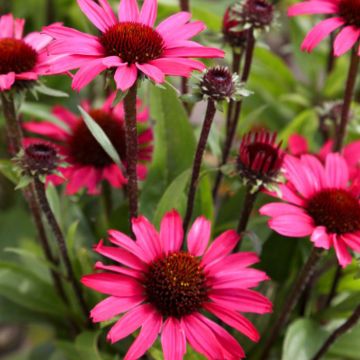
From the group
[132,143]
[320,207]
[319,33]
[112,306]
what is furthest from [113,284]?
[319,33]

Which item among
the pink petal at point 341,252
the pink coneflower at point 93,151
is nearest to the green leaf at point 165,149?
the pink coneflower at point 93,151

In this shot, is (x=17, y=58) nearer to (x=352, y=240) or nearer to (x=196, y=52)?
(x=196, y=52)

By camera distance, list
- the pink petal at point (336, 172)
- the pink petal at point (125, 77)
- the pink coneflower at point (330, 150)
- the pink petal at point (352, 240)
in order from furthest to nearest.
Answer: the pink coneflower at point (330, 150)
the pink petal at point (336, 172)
the pink petal at point (352, 240)
the pink petal at point (125, 77)

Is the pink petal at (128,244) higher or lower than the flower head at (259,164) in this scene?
lower

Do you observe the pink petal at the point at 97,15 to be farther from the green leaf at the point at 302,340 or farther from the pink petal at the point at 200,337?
the green leaf at the point at 302,340

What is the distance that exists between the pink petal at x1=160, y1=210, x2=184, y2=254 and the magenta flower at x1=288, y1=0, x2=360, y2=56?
0.23 meters

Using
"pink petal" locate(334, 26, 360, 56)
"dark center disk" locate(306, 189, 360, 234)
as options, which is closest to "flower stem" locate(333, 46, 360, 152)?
"pink petal" locate(334, 26, 360, 56)

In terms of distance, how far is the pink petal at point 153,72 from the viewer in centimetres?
51

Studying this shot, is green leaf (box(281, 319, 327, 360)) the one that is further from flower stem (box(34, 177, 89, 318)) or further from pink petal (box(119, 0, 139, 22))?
pink petal (box(119, 0, 139, 22))

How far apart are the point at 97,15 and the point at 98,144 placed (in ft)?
0.76

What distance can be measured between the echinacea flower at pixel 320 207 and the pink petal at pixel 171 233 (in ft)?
0.28

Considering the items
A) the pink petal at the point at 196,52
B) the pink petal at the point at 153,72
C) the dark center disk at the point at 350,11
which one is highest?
the dark center disk at the point at 350,11

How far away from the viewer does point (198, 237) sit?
649 mm

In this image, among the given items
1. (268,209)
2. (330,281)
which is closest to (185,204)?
(268,209)
